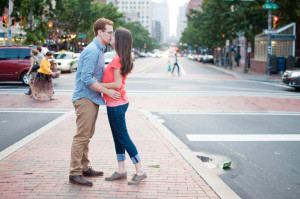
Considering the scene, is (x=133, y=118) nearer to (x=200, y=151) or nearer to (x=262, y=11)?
(x=200, y=151)

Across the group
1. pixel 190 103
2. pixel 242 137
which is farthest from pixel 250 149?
pixel 190 103

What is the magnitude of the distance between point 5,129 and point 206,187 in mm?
5386

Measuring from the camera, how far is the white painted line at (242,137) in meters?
7.47

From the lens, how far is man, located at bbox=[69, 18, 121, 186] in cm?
429

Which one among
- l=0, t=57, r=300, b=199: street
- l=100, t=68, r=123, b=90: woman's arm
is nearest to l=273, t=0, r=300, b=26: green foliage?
l=0, t=57, r=300, b=199: street

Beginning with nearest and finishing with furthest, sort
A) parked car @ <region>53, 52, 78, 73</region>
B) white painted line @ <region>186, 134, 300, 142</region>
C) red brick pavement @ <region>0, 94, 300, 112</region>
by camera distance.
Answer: white painted line @ <region>186, 134, 300, 142</region> → red brick pavement @ <region>0, 94, 300, 112</region> → parked car @ <region>53, 52, 78, 73</region>

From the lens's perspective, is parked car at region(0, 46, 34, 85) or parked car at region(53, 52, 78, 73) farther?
parked car at region(53, 52, 78, 73)

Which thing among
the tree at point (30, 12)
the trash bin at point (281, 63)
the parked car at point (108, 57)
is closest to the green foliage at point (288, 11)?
the trash bin at point (281, 63)

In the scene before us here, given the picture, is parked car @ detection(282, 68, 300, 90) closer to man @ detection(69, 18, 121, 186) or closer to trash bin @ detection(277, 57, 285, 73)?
trash bin @ detection(277, 57, 285, 73)

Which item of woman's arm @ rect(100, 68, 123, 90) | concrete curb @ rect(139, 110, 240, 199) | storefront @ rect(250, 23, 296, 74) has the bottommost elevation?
concrete curb @ rect(139, 110, 240, 199)

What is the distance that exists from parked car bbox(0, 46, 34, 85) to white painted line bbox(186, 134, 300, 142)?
42.0 feet

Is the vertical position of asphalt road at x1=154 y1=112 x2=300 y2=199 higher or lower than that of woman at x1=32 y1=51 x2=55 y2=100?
lower

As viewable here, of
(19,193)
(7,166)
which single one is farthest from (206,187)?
(7,166)

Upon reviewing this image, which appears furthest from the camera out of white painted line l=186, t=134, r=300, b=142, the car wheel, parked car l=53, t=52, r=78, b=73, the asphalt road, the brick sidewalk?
parked car l=53, t=52, r=78, b=73
